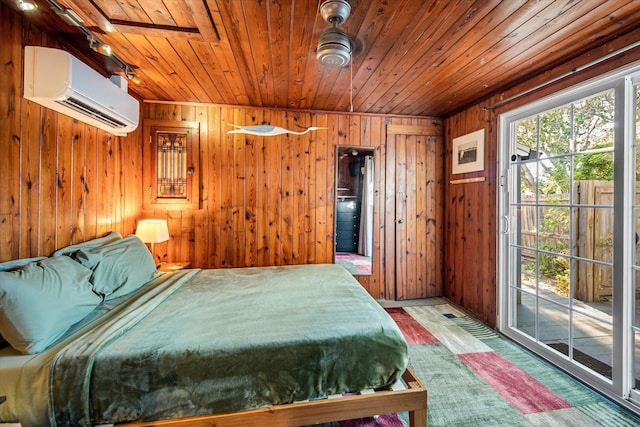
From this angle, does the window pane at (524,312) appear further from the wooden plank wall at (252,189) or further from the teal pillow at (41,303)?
the teal pillow at (41,303)

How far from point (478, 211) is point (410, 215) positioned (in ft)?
2.70

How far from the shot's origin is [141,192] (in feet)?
10.4

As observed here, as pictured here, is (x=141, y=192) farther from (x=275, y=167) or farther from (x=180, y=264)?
(x=275, y=167)

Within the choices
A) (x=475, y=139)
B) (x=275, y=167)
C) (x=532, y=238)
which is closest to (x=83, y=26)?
(x=275, y=167)

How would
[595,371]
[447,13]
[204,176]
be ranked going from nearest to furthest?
[447,13], [595,371], [204,176]

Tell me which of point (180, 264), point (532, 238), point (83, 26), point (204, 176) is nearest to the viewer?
point (83, 26)

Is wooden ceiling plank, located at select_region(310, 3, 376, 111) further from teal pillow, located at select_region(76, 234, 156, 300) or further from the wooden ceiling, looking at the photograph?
teal pillow, located at select_region(76, 234, 156, 300)

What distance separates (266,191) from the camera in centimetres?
340

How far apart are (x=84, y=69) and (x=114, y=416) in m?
2.12

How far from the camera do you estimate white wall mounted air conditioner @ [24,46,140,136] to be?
67.6 inches

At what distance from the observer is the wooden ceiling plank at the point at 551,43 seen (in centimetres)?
162

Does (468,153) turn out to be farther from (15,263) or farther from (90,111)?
(15,263)

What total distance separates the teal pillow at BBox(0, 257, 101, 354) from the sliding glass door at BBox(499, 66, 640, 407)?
337cm

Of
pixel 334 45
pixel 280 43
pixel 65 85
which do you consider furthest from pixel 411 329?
pixel 65 85
